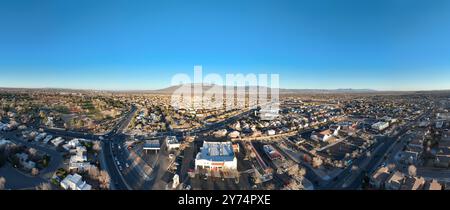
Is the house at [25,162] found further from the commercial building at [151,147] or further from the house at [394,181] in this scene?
the house at [394,181]

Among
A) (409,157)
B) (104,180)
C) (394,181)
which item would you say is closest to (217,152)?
(104,180)

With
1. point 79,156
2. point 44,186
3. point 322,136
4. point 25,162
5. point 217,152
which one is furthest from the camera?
point 322,136

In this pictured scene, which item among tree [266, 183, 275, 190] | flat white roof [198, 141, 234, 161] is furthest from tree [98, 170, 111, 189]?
tree [266, 183, 275, 190]

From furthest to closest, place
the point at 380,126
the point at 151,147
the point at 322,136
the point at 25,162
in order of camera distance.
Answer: the point at 380,126, the point at 322,136, the point at 151,147, the point at 25,162

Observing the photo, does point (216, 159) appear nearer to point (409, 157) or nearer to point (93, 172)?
point (93, 172)
